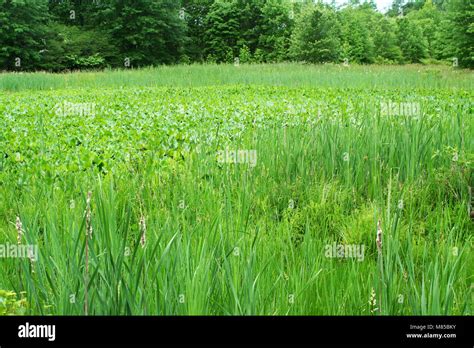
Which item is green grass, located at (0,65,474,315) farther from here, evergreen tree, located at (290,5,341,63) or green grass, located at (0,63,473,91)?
evergreen tree, located at (290,5,341,63)

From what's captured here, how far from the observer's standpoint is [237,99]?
1115 centimetres

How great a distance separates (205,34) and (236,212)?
36897mm

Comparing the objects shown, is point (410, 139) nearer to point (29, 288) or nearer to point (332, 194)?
point (332, 194)

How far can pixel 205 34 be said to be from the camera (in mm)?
38469

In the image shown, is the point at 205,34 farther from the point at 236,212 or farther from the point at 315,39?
the point at 236,212

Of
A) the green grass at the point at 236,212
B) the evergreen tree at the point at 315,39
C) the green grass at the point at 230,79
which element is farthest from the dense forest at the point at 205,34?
the green grass at the point at 236,212

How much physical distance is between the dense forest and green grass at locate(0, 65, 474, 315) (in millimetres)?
22349

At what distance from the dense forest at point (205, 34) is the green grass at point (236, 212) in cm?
2235

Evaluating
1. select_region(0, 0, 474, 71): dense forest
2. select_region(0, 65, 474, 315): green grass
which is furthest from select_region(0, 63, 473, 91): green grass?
select_region(0, 0, 474, 71): dense forest

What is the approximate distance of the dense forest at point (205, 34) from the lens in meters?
29.9

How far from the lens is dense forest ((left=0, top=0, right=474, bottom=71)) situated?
29880 mm

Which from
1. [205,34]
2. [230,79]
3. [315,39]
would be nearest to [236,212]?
[230,79]

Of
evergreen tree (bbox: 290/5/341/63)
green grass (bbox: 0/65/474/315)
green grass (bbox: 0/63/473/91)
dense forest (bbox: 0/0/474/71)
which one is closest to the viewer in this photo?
green grass (bbox: 0/65/474/315)

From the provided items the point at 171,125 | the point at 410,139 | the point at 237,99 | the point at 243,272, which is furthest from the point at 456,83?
the point at 243,272
